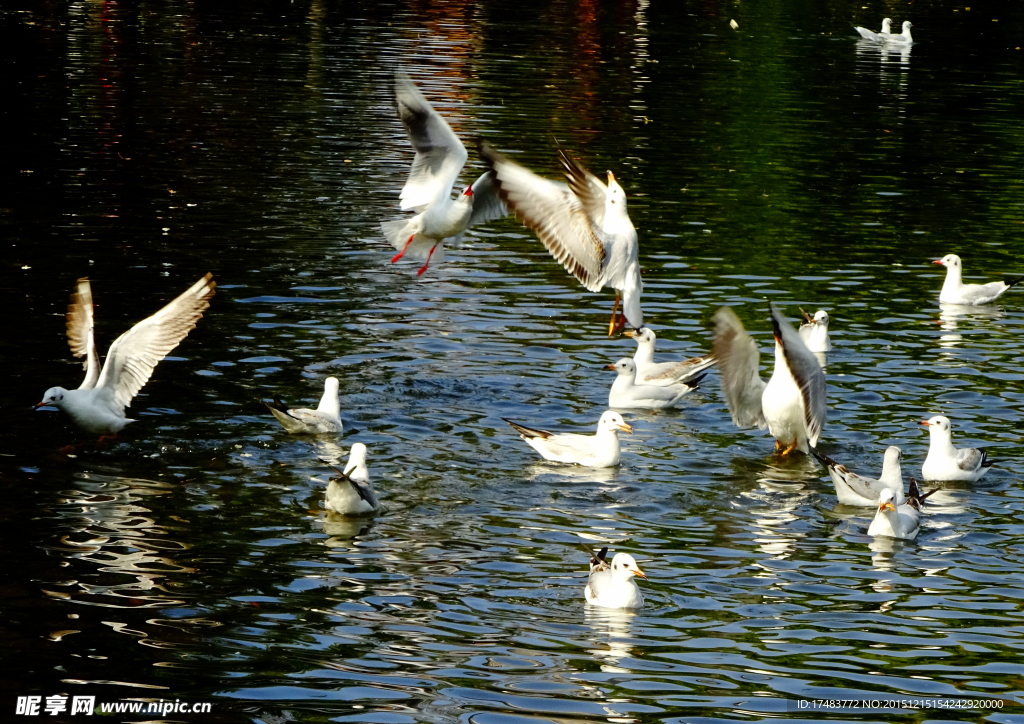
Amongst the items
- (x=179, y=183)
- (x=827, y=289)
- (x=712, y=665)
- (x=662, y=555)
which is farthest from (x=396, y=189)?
(x=712, y=665)

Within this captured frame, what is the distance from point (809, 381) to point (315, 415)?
4.39 metres

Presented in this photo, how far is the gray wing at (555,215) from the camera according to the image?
14117 millimetres

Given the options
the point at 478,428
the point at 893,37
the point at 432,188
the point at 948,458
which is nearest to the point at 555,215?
the point at 432,188

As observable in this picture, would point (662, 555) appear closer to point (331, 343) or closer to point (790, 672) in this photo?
point (790, 672)

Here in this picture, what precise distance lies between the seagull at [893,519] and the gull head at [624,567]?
7.59 feet

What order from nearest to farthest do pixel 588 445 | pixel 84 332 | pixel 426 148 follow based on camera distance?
pixel 588 445 < pixel 84 332 < pixel 426 148

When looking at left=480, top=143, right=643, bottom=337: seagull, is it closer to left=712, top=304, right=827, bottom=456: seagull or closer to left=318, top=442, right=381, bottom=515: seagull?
left=712, top=304, right=827, bottom=456: seagull

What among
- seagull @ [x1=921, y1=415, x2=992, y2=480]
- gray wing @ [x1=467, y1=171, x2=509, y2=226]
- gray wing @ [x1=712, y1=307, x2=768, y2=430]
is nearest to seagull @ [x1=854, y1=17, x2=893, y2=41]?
gray wing @ [x1=467, y1=171, x2=509, y2=226]

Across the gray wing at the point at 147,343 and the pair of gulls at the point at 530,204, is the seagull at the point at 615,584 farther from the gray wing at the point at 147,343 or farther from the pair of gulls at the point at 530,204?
the pair of gulls at the point at 530,204

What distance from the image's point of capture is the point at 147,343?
1296 centimetres

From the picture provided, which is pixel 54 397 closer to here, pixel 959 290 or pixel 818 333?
pixel 818 333

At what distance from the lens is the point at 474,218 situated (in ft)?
50.4

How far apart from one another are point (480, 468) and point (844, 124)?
23004mm

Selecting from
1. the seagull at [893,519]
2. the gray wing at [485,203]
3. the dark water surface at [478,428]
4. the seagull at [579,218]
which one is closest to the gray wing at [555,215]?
the seagull at [579,218]
